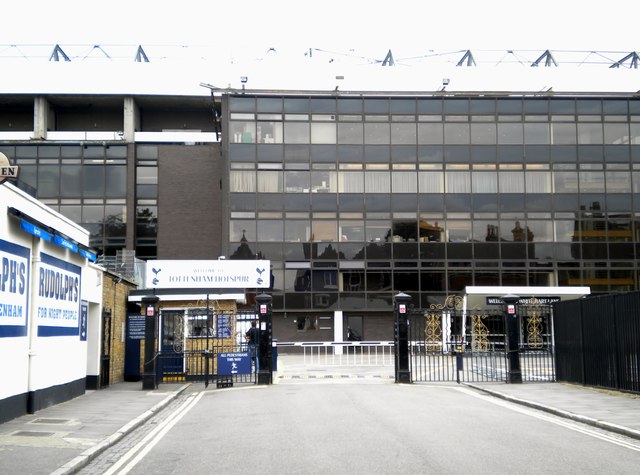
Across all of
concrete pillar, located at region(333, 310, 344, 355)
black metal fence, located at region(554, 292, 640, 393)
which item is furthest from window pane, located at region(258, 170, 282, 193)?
black metal fence, located at region(554, 292, 640, 393)

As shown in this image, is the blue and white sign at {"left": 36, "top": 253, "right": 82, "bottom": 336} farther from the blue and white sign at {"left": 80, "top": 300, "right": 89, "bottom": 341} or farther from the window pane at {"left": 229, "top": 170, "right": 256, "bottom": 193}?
the window pane at {"left": 229, "top": 170, "right": 256, "bottom": 193}

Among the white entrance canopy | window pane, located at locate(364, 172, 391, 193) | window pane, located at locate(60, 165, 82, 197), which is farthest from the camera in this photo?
window pane, located at locate(60, 165, 82, 197)

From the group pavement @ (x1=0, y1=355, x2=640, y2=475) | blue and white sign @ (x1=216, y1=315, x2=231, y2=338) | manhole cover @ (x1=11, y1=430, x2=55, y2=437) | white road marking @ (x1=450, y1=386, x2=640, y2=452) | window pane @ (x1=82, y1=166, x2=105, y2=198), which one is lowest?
white road marking @ (x1=450, y1=386, x2=640, y2=452)

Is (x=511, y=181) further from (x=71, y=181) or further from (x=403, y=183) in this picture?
(x=71, y=181)

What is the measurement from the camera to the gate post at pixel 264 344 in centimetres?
2295

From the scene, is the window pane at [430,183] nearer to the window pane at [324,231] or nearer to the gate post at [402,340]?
the window pane at [324,231]

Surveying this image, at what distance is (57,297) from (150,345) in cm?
553

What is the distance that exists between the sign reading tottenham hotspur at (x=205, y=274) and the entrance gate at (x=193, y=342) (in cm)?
153

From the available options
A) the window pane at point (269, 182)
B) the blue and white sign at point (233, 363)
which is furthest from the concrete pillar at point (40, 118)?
the blue and white sign at point (233, 363)

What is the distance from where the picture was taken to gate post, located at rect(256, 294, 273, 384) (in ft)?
75.3

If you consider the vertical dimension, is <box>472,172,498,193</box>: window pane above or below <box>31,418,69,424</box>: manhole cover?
above

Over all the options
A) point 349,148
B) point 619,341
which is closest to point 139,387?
point 619,341

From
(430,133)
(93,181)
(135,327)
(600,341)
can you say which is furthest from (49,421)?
(93,181)

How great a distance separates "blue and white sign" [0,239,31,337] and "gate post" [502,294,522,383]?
44.3 feet
